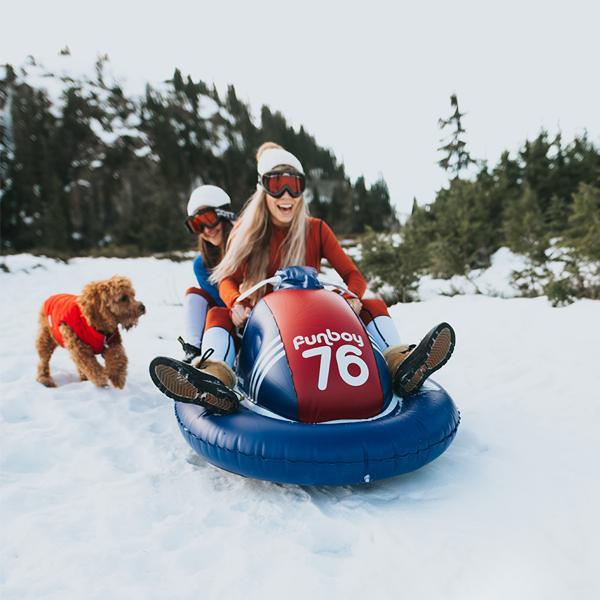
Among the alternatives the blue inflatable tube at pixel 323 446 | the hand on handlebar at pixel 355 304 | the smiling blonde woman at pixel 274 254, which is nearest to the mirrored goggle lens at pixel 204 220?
the smiling blonde woman at pixel 274 254

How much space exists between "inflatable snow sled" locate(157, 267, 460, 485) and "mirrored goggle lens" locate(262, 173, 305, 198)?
627mm

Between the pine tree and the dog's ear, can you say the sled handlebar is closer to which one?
the dog's ear

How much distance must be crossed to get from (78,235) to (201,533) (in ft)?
115

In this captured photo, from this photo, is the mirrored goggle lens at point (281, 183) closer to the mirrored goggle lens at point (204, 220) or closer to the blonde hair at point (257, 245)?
the blonde hair at point (257, 245)

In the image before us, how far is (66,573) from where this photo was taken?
1.64 metres

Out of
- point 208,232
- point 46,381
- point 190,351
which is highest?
point 208,232

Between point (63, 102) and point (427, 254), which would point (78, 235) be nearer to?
point (63, 102)

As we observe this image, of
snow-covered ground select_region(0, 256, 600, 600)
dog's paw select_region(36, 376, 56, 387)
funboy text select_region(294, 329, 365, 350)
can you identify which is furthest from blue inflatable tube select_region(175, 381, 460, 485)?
dog's paw select_region(36, 376, 56, 387)

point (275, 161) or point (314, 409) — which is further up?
point (275, 161)

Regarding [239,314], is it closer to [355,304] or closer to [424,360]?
[355,304]

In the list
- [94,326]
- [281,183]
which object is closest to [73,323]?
[94,326]

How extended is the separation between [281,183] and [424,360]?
Result: 4.98ft

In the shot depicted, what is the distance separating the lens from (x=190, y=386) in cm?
235

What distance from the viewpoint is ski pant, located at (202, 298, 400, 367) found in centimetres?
291
